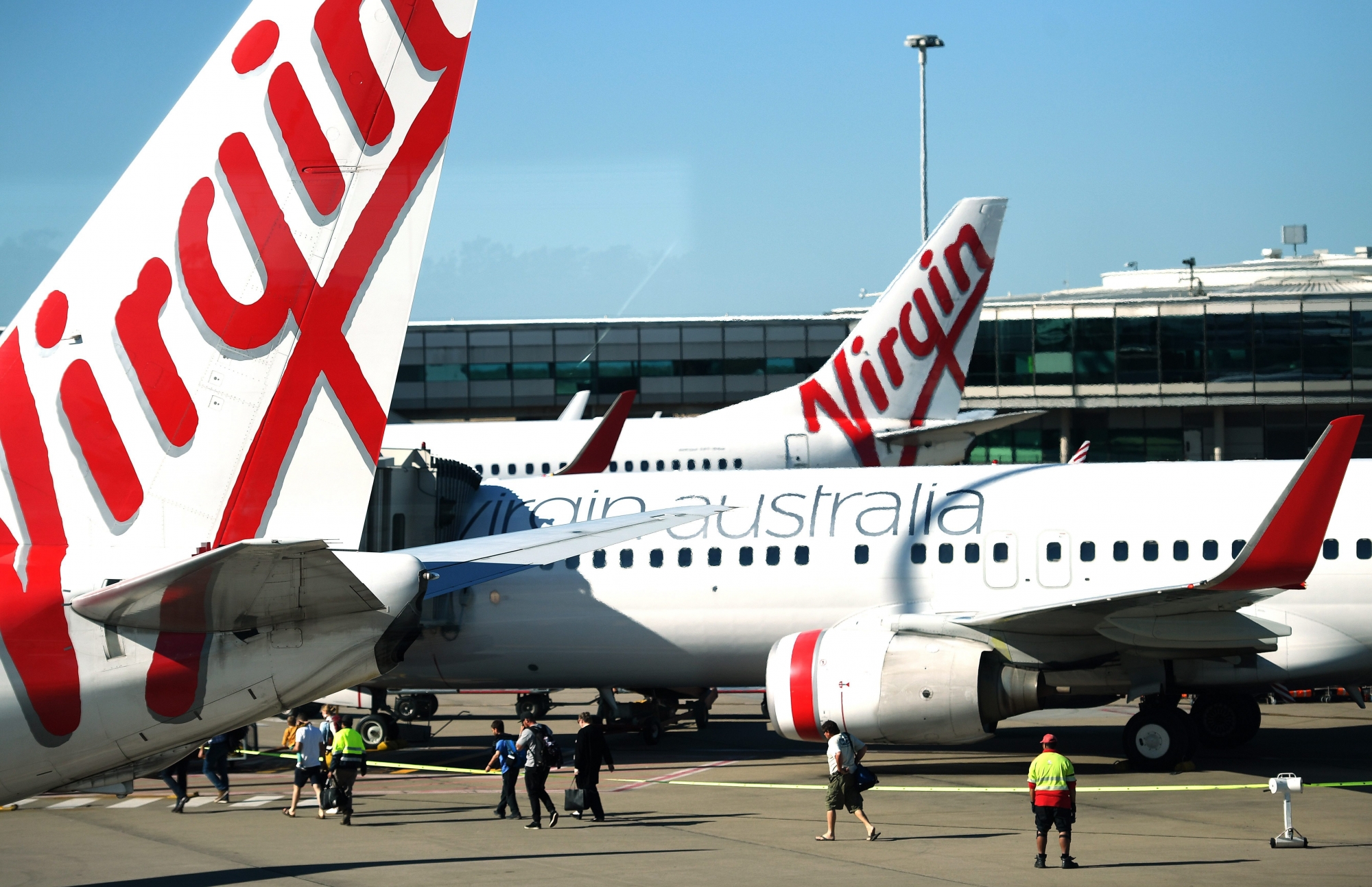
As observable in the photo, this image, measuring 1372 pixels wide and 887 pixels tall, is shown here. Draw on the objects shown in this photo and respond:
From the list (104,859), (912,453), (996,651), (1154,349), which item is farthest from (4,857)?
(1154,349)

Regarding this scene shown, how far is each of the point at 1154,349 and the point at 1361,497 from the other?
40.9 meters

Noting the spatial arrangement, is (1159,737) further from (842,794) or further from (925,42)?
(925,42)

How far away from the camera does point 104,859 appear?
13914 millimetres

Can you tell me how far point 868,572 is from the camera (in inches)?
773

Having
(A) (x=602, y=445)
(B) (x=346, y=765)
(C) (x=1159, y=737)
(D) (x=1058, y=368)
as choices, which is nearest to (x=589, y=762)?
(B) (x=346, y=765)

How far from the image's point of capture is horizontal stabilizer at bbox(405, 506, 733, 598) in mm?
9133

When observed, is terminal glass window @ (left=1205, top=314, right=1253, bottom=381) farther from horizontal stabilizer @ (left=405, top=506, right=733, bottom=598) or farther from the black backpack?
horizontal stabilizer @ (left=405, top=506, right=733, bottom=598)

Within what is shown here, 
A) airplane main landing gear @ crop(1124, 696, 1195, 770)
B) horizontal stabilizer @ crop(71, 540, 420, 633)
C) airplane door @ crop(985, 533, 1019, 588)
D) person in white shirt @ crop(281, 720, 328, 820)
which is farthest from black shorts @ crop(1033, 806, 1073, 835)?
person in white shirt @ crop(281, 720, 328, 820)

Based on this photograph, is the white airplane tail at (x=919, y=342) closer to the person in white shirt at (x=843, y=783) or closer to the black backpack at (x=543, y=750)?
the black backpack at (x=543, y=750)

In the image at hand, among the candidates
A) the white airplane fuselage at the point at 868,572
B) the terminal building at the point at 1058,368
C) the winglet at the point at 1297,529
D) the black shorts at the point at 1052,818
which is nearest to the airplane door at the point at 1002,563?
the white airplane fuselage at the point at 868,572

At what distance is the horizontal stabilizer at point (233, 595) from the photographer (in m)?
7.16

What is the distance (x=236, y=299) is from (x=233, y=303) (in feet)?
0.10

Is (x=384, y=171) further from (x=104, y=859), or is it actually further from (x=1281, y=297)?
(x=1281, y=297)

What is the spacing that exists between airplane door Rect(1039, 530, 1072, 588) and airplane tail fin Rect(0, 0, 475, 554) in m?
13.1
